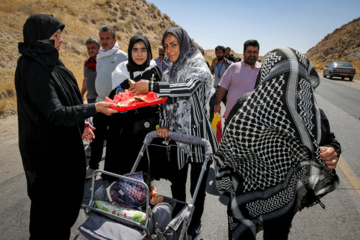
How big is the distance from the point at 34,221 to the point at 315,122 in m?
2.34

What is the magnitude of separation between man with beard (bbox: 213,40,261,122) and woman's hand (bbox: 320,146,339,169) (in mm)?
2681

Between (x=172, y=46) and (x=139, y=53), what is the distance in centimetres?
83

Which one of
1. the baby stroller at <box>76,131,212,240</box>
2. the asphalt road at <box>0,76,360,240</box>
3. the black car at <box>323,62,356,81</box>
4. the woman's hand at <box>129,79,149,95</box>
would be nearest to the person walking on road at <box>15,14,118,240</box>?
the woman's hand at <box>129,79,149,95</box>

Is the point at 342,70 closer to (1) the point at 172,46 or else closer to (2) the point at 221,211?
(2) the point at 221,211

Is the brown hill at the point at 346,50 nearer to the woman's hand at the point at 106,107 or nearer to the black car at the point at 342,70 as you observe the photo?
the black car at the point at 342,70

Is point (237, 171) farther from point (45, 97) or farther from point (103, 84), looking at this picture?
→ point (103, 84)

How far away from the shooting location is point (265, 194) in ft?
5.73

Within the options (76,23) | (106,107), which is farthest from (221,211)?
(76,23)

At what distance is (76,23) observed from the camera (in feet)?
74.6

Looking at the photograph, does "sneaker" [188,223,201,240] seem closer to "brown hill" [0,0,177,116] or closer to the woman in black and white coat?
the woman in black and white coat

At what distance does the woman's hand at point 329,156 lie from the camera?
1575 mm

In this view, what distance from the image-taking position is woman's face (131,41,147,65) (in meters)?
3.17

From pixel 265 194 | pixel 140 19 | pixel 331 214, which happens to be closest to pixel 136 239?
pixel 265 194

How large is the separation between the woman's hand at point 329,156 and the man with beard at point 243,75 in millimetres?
2681
